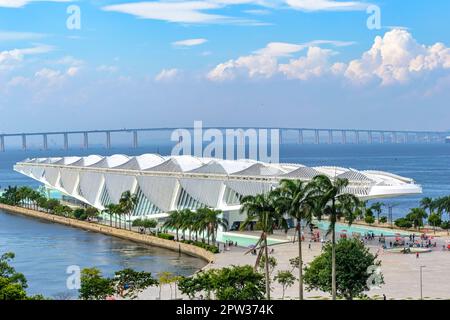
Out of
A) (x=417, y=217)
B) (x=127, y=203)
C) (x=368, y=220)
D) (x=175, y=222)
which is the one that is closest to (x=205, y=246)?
(x=175, y=222)

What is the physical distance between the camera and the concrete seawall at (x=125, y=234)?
3686cm

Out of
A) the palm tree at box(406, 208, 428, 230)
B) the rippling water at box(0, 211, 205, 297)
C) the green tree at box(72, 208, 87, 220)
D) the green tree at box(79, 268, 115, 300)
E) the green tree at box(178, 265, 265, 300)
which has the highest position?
the green tree at box(178, 265, 265, 300)

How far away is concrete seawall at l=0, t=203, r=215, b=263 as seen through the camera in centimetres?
3686

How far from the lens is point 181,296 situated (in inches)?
987

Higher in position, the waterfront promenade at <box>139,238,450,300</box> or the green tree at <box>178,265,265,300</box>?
the green tree at <box>178,265,265,300</box>

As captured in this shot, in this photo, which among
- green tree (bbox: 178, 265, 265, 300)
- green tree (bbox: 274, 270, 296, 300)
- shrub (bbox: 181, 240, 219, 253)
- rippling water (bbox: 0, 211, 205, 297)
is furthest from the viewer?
shrub (bbox: 181, 240, 219, 253)

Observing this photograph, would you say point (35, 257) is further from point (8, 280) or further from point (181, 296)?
point (8, 280)

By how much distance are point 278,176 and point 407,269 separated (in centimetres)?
1652

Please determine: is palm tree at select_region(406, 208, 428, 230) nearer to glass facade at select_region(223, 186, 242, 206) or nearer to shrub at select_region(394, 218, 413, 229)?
shrub at select_region(394, 218, 413, 229)

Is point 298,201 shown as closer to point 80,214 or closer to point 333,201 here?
point 333,201

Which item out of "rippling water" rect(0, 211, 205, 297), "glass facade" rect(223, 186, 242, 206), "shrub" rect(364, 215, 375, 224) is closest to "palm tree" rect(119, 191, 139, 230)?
"rippling water" rect(0, 211, 205, 297)

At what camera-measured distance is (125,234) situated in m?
44.8

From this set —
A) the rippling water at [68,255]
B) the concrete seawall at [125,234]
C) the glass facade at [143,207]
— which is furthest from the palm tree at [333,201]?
the glass facade at [143,207]
